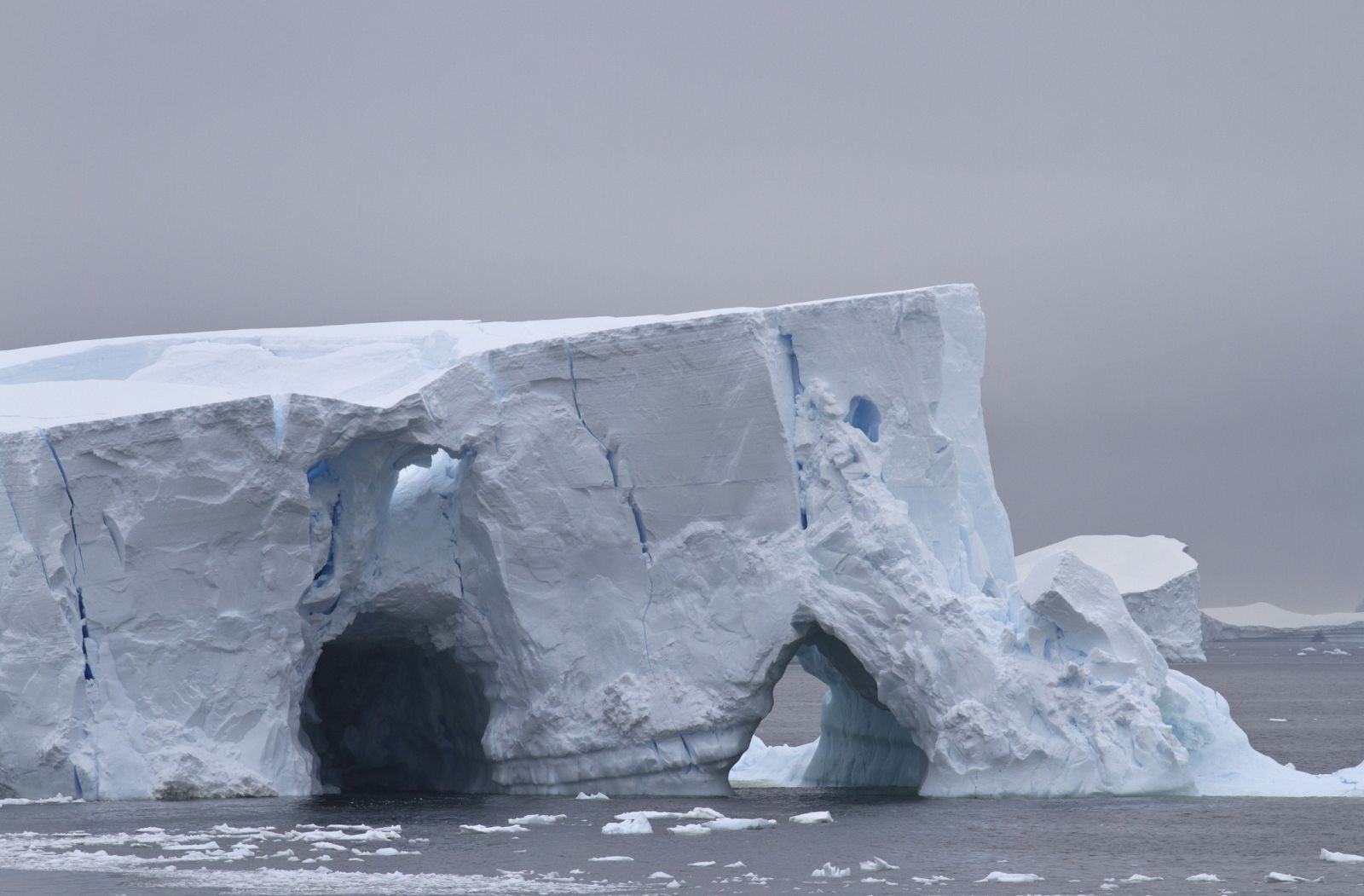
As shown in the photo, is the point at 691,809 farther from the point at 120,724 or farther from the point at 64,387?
the point at 64,387

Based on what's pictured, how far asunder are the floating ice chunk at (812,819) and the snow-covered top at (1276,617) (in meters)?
90.9

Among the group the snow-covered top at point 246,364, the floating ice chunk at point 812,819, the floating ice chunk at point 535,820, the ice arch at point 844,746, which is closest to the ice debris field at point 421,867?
the floating ice chunk at point 535,820

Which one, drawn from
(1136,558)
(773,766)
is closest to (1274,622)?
(1136,558)

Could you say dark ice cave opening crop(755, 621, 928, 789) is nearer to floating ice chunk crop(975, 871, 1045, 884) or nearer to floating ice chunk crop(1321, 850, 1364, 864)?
floating ice chunk crop(1321, 850, 1364, 864)

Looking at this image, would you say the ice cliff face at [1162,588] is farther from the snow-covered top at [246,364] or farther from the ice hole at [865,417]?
the snow-covered top at [246,364]

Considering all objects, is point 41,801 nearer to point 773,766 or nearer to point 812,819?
point 812,819

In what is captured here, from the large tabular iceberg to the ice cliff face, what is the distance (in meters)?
31.5

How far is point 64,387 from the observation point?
21000 millimetres

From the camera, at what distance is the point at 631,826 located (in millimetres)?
17125

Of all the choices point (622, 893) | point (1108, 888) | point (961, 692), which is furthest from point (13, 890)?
point (961, 692)

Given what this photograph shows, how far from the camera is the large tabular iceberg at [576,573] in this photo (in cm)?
1911

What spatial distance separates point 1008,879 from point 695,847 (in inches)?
125

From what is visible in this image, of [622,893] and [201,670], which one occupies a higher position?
[201,670]

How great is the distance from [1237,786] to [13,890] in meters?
13.2
